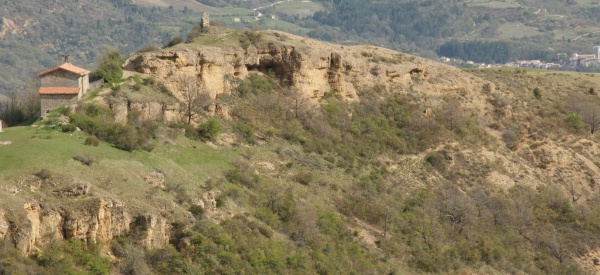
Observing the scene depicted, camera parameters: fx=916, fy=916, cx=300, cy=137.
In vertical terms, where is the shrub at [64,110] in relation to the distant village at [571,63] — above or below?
above

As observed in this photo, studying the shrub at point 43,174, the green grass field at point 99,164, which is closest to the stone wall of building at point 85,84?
the green grass field at point 99,164

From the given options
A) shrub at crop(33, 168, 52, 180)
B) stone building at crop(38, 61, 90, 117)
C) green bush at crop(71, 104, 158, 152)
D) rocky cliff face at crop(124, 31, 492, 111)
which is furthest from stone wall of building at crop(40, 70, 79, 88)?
shrub at crop(33, 168, 52, 180)

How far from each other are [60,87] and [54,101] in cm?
87

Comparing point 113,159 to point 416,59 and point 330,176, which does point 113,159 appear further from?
point 416,59

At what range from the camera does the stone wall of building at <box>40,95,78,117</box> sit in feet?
121

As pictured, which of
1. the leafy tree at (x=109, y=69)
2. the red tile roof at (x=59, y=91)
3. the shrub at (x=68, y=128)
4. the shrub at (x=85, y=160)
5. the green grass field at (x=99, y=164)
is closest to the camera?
the green grass field at (x=99, y=164)

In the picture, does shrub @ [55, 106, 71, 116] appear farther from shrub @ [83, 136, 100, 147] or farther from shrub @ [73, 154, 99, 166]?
shrub @ [73, 154, 99, 166]

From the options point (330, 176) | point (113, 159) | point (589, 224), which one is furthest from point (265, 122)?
point (589, 224)

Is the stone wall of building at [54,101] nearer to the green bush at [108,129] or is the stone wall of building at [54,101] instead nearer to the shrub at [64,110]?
the shrub at [64,110]

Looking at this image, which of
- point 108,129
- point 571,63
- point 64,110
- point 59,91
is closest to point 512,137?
point 108,129

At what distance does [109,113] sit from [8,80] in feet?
347

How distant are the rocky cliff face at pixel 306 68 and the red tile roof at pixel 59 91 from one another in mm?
5988

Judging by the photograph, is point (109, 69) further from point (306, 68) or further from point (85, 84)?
point (306, 68)

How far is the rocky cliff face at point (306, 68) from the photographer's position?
144 ft
